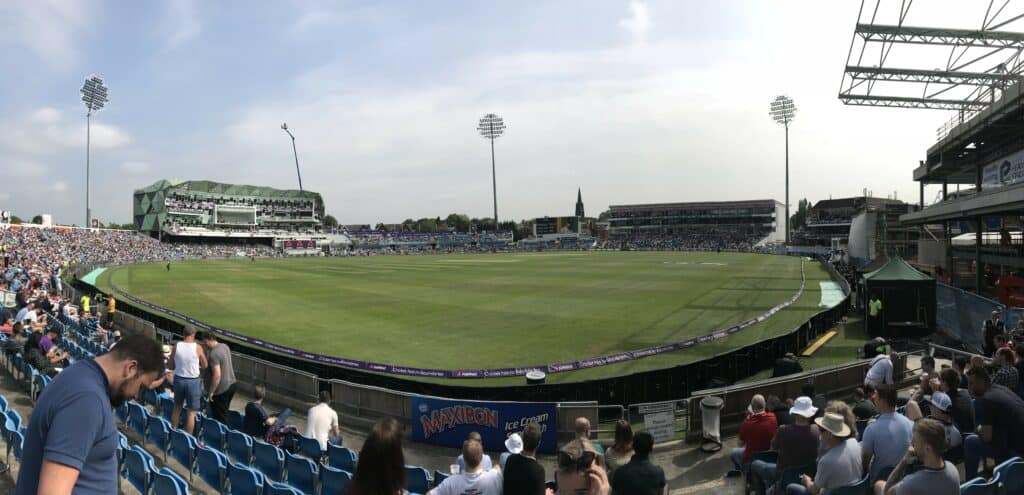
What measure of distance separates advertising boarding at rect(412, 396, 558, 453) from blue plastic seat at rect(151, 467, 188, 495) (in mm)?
4741

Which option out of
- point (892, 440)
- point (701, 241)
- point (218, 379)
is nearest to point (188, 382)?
point (218, 379)

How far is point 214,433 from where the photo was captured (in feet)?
25.0

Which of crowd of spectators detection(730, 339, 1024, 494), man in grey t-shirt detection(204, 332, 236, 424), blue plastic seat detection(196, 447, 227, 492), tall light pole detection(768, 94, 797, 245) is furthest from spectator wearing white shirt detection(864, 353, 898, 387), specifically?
tall light pole detection(768, 94, 797, 245)

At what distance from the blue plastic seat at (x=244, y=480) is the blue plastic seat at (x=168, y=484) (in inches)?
23.2

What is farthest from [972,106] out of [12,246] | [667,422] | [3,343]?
[12,246]

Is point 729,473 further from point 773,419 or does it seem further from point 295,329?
point 295,329

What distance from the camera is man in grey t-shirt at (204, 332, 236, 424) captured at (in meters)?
8.49

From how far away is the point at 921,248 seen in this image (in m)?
36.9

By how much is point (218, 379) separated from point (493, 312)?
1733 centimetres

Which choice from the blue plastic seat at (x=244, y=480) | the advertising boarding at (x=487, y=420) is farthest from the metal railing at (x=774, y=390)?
the blue plastic seat at (x=244, y=480)

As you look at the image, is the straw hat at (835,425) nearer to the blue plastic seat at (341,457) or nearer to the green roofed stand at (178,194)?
the blue plastic seat at (341,457)

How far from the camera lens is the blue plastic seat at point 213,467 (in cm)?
598

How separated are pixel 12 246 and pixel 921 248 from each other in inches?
3447

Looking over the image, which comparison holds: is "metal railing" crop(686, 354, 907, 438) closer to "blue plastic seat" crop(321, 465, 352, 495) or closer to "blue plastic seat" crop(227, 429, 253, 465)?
"blue plastic seat" crop(321, 465, 352, 495)
